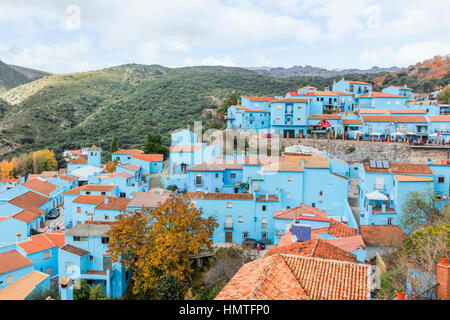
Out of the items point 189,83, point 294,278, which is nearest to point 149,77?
point 189,83

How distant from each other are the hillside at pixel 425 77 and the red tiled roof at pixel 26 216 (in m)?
61.4

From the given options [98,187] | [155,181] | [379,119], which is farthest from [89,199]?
[379,119]

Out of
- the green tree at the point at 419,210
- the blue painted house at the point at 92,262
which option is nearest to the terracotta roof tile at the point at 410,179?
the green tree at the point at 419,210

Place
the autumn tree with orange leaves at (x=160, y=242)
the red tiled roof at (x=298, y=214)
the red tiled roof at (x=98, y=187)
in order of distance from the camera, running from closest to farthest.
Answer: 1. the autumn tree with orange leaves at (x=160, y=242)
2. the red tiled roof at (x=298, y=214)
3. the red tiled roof at (x=98, y=187)

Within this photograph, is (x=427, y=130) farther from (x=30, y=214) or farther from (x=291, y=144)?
(x=30, y=214)

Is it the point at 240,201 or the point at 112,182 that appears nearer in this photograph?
the point at 240,201

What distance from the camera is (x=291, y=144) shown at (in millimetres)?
36188

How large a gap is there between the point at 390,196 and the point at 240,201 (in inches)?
412

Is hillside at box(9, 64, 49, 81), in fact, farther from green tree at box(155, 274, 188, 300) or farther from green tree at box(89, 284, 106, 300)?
green tree at box(155, 274, 188, 300)

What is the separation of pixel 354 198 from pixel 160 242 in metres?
16.8

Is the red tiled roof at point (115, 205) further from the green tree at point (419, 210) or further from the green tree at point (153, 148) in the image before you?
the green tree at point (419, 210)

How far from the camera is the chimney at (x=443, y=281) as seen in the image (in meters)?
8.45

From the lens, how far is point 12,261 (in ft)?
67.6

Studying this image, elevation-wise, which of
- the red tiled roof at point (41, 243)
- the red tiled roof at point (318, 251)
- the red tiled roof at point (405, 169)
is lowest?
the red tiled roof at point (41, 243)
